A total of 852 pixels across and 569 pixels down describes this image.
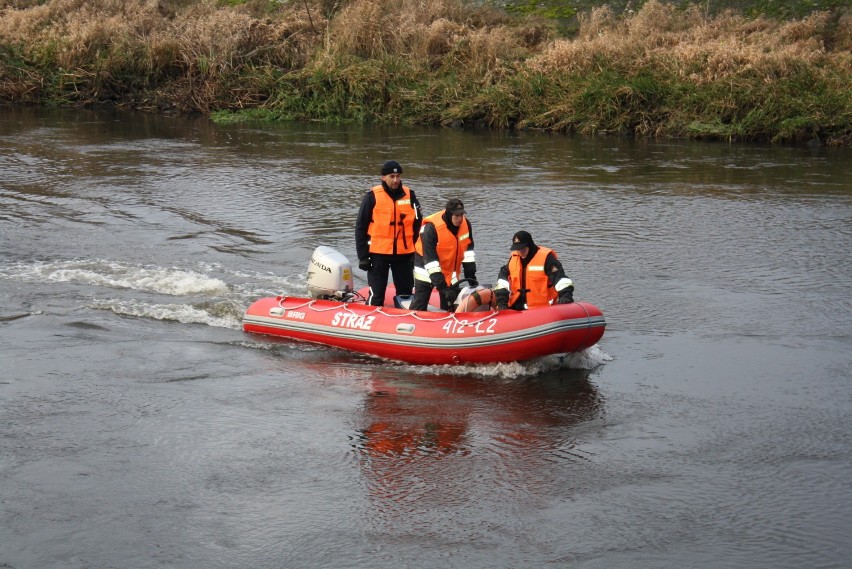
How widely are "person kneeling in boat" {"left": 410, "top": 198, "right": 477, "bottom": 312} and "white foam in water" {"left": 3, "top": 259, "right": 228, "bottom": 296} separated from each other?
9.80 feet

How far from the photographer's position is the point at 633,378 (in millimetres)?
8711

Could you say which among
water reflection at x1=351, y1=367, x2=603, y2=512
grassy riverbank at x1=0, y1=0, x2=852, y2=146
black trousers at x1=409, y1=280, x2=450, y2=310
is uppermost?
grassy riverbank at x1=0, y1=0, x2=852, y2=146

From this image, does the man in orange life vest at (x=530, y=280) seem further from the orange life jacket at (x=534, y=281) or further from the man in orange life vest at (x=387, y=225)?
the man in orange life vest at (x=387, y=225)

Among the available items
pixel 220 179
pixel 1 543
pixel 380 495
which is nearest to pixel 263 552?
pixel 380 495

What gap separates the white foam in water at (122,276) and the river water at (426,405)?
0.06 metres

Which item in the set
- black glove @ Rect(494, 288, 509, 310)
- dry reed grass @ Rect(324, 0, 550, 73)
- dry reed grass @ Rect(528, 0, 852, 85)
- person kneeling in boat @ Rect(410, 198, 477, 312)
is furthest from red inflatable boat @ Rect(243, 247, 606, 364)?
dry reed grass @ Rect(324, 0, 550, 73)

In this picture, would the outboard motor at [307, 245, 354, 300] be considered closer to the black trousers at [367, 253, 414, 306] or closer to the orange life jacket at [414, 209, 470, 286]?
the black trousers at [367, 253, 414, 306]

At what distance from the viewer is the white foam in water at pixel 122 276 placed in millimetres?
11523

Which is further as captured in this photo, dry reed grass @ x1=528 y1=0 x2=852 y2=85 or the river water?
dry reed grass @ x1=528 y1=0 x2=852 y2=85

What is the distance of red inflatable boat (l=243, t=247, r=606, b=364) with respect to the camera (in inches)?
332

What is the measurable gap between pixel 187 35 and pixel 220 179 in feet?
31.9

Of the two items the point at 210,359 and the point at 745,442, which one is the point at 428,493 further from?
the point at 210,359

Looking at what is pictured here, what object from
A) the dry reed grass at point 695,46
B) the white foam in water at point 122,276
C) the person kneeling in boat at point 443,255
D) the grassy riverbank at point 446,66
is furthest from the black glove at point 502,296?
the dry reed grass at point 695,46

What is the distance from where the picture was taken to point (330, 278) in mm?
10141
